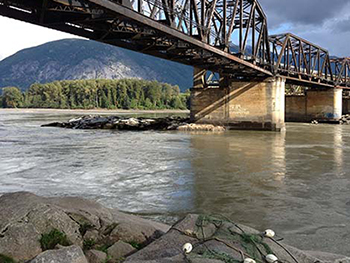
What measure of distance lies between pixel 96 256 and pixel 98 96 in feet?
575

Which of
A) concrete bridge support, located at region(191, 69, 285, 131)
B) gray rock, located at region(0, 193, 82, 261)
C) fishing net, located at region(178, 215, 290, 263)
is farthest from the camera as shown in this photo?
concrete bridge support, located at region(191, 69, 285, 131)

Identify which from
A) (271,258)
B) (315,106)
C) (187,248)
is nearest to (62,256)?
(187,248)

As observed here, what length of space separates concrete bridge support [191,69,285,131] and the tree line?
404 feet

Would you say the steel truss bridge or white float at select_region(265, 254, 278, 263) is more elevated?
the steel truss bridge

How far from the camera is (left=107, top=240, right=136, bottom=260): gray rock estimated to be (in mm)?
5109

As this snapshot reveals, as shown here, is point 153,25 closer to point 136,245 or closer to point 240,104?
point 136,245

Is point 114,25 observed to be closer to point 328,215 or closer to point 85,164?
point 85,164

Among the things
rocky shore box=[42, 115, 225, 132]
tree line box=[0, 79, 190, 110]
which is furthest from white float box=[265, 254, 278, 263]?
tree line box=[0, 79, 190, 110]

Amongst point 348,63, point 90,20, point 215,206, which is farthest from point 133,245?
point 348,63

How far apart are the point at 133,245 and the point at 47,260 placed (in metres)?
1.67

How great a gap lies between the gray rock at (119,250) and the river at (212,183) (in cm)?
374

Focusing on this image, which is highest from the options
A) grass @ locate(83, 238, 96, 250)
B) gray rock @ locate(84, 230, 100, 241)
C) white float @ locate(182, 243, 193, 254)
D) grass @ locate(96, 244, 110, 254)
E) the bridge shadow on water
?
white float @ locate(182, 243, 193, 254)

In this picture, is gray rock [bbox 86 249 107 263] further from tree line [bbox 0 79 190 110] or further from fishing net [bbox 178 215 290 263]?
tree line [bbox 0 79 190 110]

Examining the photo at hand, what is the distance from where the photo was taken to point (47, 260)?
403cm
